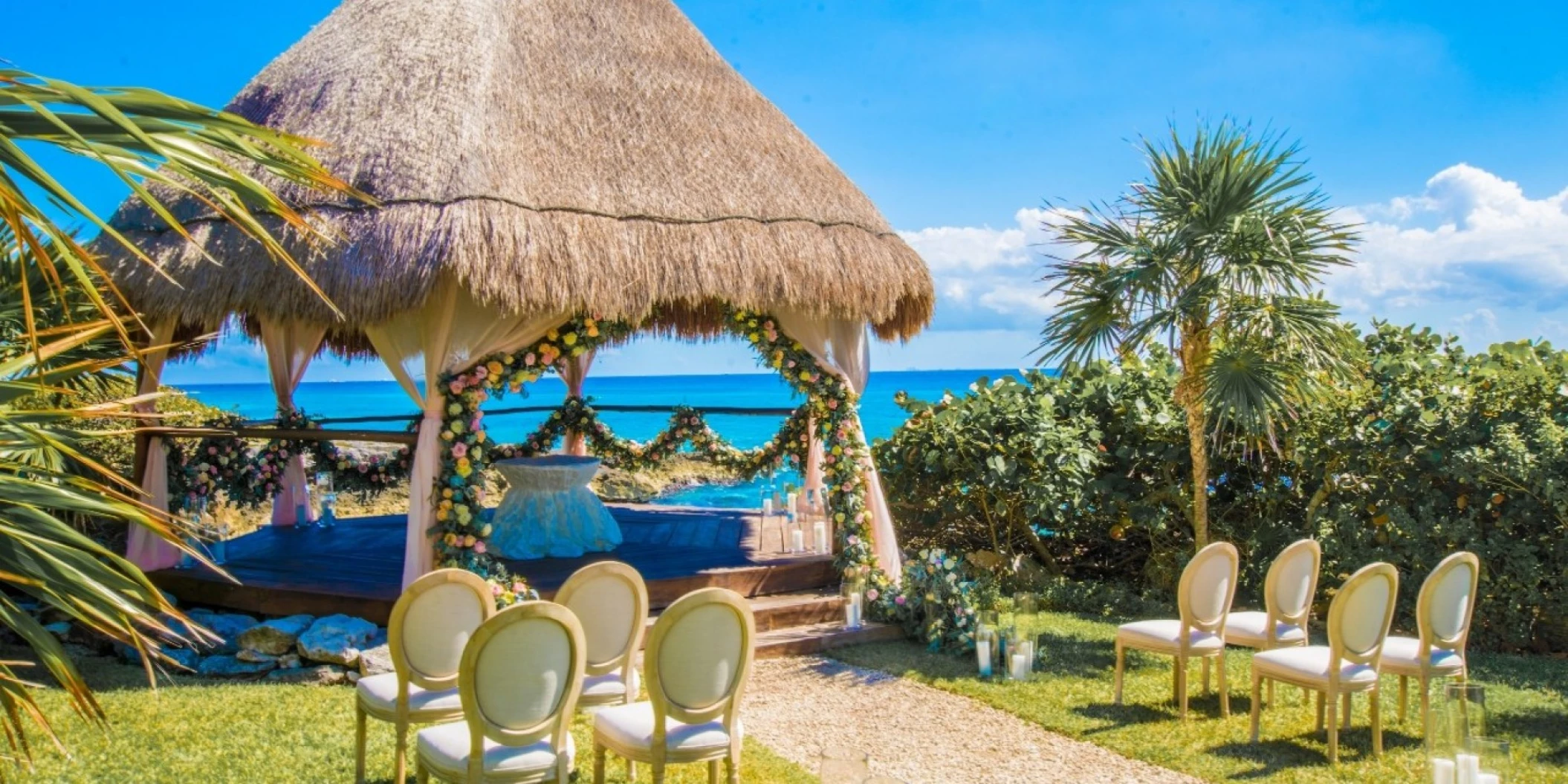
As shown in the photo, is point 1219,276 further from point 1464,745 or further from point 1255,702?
point 1464,745

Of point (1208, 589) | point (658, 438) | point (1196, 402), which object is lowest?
point (1208, 589)

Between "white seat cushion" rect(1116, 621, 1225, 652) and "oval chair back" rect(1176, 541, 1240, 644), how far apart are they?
1.4 inches

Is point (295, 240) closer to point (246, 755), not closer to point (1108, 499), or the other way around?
point (246, 755)

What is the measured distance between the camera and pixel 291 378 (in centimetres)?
1128

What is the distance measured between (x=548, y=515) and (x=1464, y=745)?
7.20 m

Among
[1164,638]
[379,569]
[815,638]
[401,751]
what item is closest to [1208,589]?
[1164,638]

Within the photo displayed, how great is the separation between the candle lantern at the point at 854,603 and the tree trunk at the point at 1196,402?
8.83ft

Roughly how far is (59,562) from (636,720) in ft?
7.96

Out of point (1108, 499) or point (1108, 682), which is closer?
point (1108, 682)

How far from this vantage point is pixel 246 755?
5363mm

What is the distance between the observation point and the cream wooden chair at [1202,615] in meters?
6.08

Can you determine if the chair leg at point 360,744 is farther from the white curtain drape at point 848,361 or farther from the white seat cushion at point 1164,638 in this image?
the white curtain drape at point 848,361

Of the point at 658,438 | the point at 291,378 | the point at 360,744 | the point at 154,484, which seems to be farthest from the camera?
the point at 291,378

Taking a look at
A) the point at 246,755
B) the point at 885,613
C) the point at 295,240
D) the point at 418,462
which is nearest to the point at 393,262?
the point at 295,240
